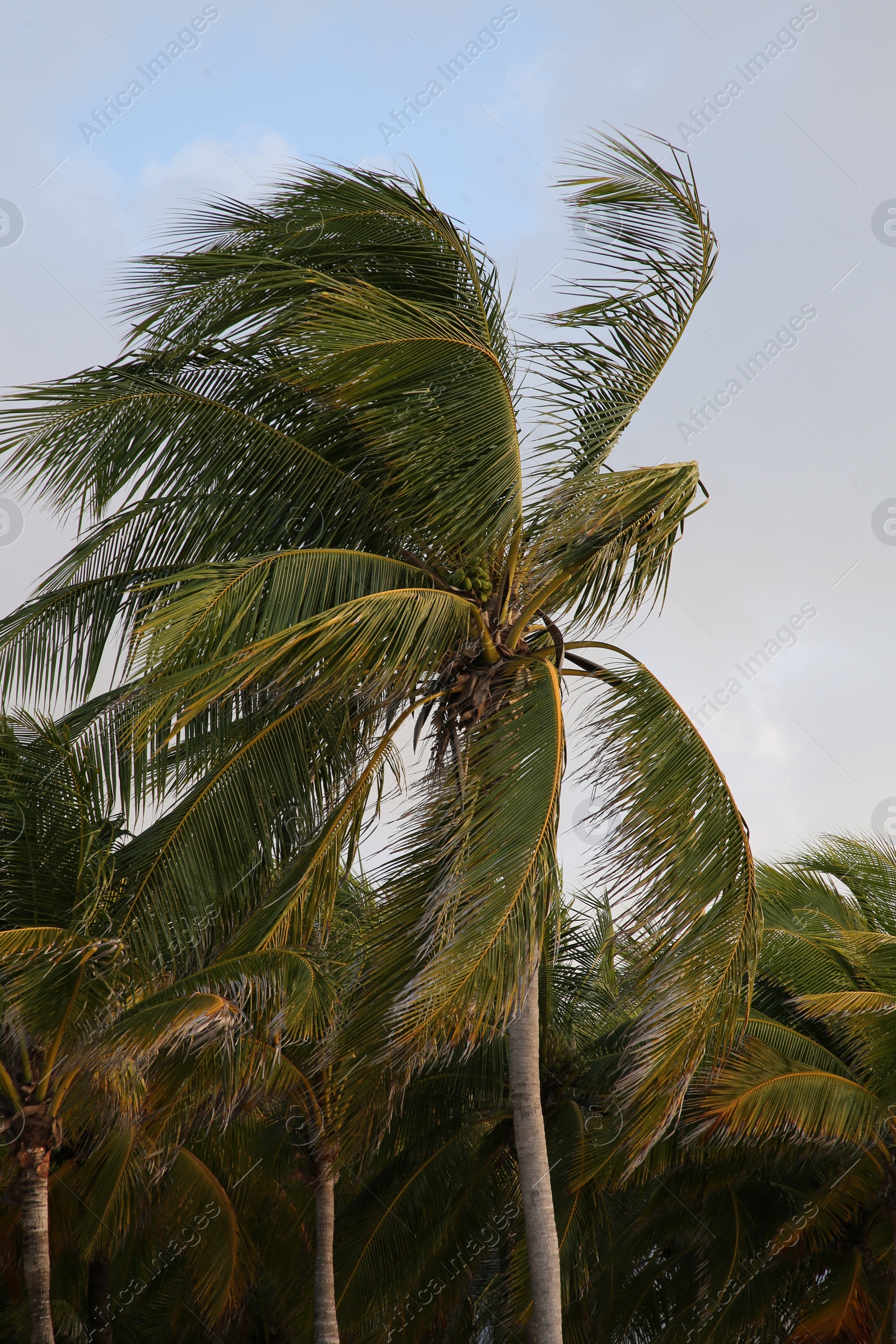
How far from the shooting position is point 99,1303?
1662cm

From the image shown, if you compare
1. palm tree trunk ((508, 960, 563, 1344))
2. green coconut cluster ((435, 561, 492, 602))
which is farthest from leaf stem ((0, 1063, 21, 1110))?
green coconut cluster ((435, 561, 492, 602))

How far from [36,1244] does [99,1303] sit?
854cm

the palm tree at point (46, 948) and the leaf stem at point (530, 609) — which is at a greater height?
the palm tree at point (46, 948)

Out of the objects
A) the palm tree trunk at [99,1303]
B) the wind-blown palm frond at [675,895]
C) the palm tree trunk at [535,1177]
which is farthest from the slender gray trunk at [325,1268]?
the wind-blown palm frond at [675,895]

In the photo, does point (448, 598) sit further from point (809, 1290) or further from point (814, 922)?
point (809, 1290)

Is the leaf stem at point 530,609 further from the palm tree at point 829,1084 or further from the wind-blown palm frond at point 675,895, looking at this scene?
the palm tree at point 829,1084

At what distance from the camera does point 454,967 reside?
602 cm

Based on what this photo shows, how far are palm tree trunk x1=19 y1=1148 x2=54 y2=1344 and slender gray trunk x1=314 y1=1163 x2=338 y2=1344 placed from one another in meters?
3.77

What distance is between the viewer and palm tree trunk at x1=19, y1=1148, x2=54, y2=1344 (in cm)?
933

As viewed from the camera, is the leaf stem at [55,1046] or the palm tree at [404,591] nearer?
the palm tree at [404,591]

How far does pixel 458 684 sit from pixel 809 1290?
9.27 m

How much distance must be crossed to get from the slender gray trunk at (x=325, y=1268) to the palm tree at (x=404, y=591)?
6545mm

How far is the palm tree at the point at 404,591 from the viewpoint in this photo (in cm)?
653

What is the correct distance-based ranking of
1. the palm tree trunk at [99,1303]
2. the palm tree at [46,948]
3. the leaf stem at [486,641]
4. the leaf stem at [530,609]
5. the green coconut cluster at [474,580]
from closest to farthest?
the leaf stem at [486,641] < the leaf stem at [530,609] < the green coconut cluster at [474,580] < the palm tree at [46,948] < the palm tree trunk at [99,1303]
